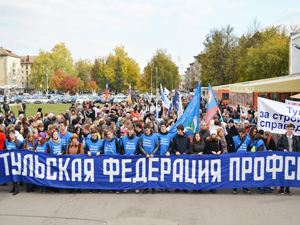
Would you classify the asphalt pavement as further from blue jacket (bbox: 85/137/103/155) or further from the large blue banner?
blue jacket (bbox: 85/137/103/155)

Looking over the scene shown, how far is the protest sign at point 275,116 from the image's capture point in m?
7.33

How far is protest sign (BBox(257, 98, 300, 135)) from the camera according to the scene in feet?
24.0

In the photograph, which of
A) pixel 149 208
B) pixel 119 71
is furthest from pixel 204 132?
pixel 119 71

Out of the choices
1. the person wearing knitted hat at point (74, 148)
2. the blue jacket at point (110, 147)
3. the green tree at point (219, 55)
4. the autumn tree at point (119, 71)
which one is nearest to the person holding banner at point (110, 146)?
the blue jacket at point (110, 147)

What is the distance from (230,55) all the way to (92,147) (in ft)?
140

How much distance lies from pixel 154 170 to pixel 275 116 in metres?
3.38

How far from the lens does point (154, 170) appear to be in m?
7.39

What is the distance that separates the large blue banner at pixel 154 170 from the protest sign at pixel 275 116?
638 millimetres

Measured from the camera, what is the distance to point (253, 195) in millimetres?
7137

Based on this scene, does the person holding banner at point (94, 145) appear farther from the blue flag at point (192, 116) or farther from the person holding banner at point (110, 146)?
the blue flag at point (192, 116)

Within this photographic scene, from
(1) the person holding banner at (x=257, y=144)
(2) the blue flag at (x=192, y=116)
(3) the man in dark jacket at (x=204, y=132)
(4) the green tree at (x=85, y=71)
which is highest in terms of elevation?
(4) the green tree at (x=85, y=71)

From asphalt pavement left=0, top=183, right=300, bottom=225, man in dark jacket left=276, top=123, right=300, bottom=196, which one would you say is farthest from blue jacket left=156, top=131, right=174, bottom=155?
man in dark jacket left=276, top=123, right=300, bottom=196

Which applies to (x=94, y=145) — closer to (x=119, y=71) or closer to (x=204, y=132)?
(x=204, y=132)

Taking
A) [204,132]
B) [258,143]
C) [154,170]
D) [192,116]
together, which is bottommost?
[154,170]
